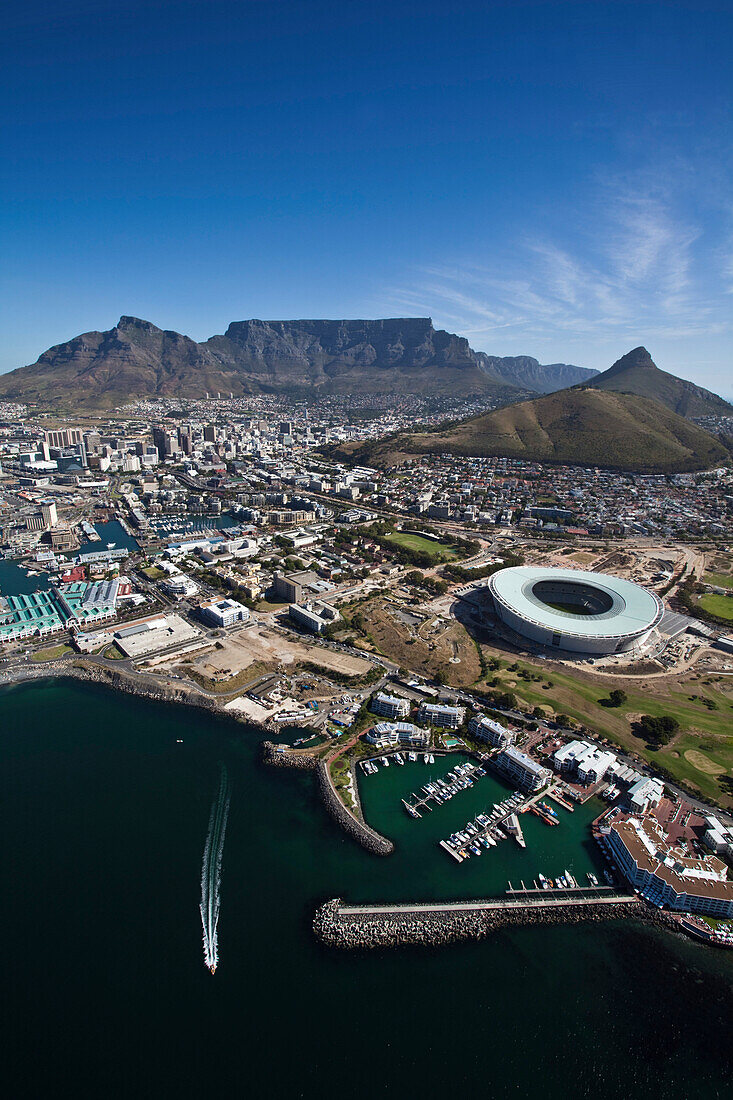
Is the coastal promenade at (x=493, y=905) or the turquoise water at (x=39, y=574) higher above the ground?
the turquoise water at (x=39, y=574)

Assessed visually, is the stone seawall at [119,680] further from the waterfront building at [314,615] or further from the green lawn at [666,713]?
the green lawn at [666,713]

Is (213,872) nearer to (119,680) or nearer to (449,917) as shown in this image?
(449,917)

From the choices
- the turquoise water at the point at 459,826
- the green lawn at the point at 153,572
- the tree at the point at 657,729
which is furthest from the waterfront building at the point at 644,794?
the green lawn at the point at 153,572

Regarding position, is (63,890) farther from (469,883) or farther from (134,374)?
(134,374)

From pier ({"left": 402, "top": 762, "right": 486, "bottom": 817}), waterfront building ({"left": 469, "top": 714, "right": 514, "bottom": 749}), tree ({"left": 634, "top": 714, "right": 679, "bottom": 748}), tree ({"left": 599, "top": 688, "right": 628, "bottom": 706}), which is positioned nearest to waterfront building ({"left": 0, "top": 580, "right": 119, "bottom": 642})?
pier ({"left": 402, "top": 762, "right": 486, "bottom": 817})

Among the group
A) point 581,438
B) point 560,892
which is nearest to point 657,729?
point 560,892

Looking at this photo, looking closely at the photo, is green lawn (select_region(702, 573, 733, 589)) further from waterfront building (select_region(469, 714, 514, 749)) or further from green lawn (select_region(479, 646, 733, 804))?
waterfront building (select_region(469, 714, 514, 749))
